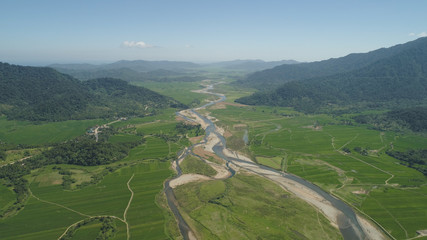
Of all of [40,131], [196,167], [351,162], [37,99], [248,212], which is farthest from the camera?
[37,99]

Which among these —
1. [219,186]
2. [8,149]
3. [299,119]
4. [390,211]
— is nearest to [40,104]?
[8,149]

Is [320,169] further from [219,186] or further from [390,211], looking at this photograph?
[219,186]

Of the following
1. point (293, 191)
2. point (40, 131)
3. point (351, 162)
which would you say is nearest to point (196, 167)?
point (293, 191)

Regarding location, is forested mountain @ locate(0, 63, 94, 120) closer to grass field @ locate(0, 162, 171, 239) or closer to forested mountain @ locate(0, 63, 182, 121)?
forested mountain @ locate(0, 63, 182, 121)

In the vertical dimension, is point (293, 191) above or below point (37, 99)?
below

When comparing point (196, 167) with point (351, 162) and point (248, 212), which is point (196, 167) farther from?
point (351, 162)

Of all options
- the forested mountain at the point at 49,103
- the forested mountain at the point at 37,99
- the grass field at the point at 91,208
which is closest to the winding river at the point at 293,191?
the grass field at the point at 91,208

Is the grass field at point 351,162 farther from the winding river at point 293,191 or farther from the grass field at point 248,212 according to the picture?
the grass field at point 248,212
